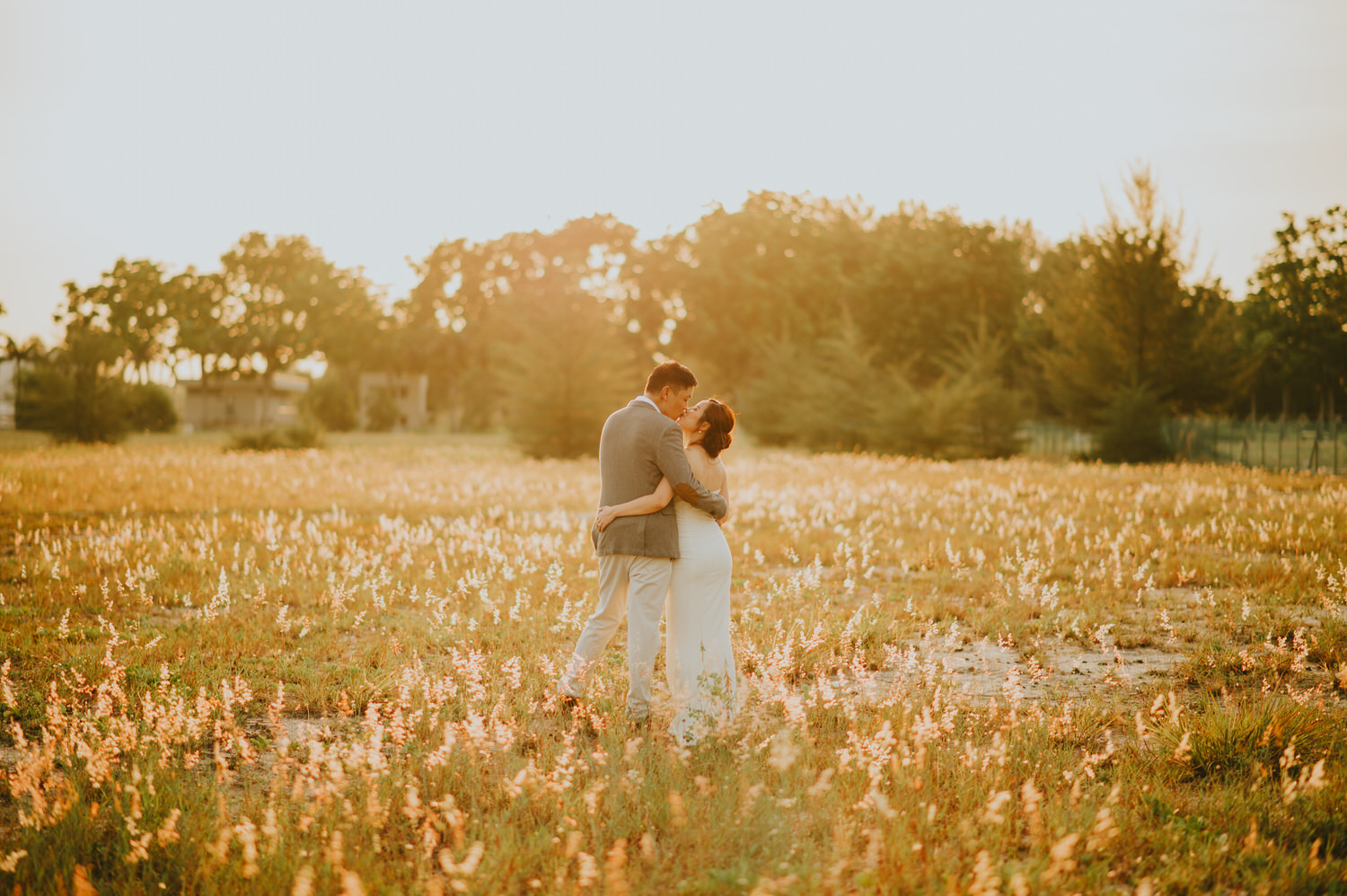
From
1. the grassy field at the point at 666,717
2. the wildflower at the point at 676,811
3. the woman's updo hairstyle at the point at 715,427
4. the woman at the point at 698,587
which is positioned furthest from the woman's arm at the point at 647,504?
the wildflower at the point at 676,811

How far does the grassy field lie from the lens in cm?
368

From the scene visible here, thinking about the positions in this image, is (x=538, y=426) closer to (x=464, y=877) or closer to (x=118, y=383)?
(x=118, y=383)

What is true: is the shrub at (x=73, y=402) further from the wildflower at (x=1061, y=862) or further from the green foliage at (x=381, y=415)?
the wildflower at (x=1061, y=862)

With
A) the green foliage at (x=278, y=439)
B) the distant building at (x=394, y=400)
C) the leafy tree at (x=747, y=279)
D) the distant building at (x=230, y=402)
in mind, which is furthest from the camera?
the distant building at (x=230, y=402)

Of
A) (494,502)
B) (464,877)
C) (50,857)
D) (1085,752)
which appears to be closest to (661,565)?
(464,877)

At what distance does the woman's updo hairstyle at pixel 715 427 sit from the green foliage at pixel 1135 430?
1123 inches

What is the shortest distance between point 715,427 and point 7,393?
68.6m

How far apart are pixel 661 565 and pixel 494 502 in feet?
40.7

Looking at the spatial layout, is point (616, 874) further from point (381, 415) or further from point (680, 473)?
point (381, 415)

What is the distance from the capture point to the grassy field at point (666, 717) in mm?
3680

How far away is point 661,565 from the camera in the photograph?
514cm

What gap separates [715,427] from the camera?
5289 mm

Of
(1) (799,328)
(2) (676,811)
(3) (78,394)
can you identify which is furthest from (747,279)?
(2) (676,811)

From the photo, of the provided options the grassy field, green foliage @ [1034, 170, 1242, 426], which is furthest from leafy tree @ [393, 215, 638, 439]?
the grassy field
